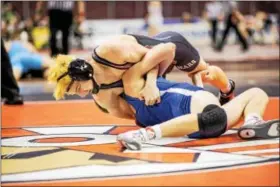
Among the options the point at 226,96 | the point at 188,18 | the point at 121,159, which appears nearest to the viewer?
the point at 121,159

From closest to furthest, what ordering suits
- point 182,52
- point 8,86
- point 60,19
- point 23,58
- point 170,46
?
point 170,46, point 182,52, point 8,86, point 23,58, point 60,19

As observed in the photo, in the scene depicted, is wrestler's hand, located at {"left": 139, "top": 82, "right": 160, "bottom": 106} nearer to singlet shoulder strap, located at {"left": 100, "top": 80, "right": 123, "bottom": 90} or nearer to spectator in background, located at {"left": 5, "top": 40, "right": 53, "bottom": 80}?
singlet shoulder strap, located at {"left": 100, "top": 80, "right": 123, "bottom": 90}

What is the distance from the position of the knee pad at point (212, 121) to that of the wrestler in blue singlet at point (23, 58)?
2793 millimetres

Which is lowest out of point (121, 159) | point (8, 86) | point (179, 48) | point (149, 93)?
point (8, 86)

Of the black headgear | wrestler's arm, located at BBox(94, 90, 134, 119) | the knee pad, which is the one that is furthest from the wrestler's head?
the knee pad

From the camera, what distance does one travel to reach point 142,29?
9.18 meters

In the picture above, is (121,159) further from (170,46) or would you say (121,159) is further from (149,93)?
(170,46)

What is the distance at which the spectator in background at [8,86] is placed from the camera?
10.6 ft

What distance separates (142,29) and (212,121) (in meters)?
7.23

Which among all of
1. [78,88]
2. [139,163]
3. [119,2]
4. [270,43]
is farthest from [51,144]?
[119,2]

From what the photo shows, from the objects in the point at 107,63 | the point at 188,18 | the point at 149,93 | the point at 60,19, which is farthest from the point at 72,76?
the point at 188,18

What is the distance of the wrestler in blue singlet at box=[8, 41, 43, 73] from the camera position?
4.64 meters

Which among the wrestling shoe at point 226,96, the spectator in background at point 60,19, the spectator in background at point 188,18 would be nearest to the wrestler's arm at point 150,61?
the wrestling shoe at point 226,96

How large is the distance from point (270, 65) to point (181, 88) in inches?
138
